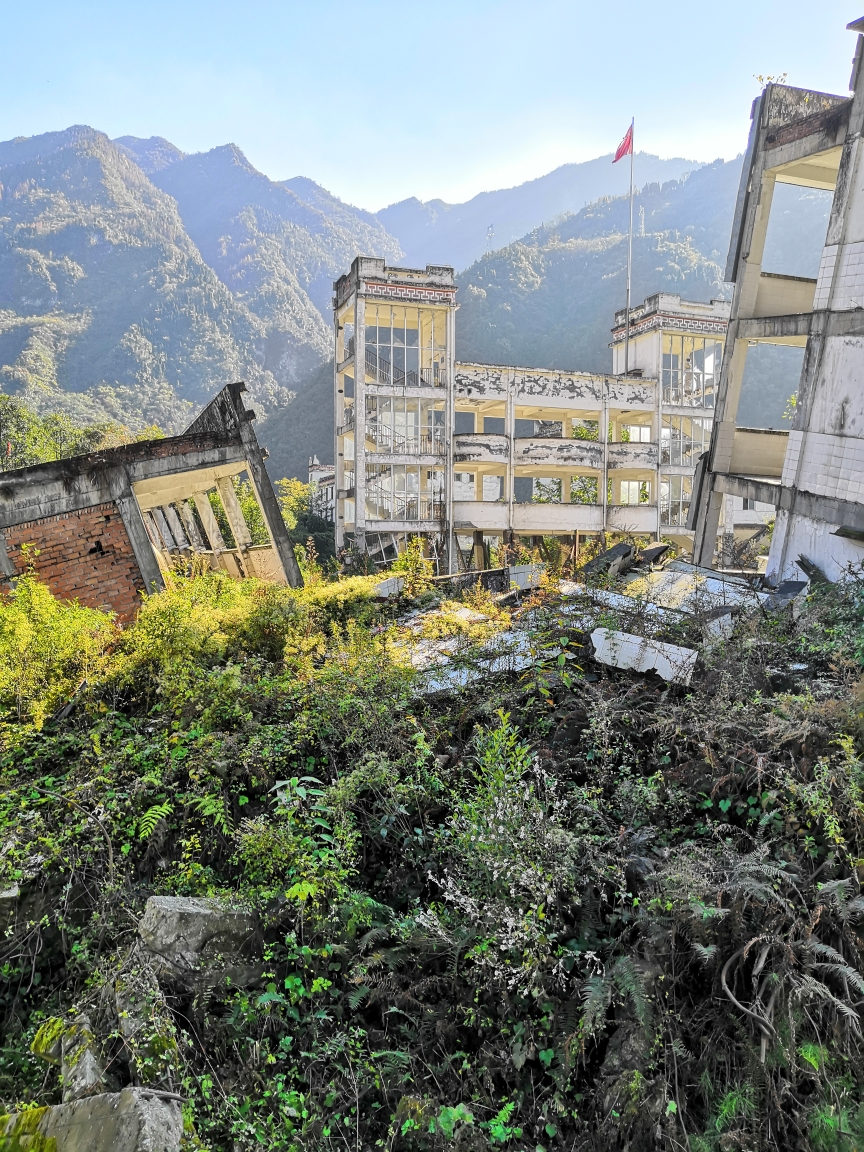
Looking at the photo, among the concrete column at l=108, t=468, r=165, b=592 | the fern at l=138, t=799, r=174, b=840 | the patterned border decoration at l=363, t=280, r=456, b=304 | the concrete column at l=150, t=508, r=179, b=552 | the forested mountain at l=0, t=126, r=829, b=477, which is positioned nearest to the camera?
the fern at l=138, t=799, r=174, b=840

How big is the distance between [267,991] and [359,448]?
20604mm

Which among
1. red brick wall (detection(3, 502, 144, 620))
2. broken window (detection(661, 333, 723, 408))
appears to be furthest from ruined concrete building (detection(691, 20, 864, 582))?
broken window (detection(661, 333, 723, 408))

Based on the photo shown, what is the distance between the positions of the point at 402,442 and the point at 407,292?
477 centimetres

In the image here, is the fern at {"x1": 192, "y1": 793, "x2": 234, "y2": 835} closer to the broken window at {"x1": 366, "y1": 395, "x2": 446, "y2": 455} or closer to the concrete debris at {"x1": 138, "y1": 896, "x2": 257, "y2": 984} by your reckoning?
the concrete debris at {"x1": 138, "y1": 896, "x2": 257, "y2": 984}

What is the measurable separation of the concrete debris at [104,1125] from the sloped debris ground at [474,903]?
22cm

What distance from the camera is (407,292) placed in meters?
24.0

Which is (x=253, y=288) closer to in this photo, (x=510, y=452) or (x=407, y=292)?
(x=407, y=292)

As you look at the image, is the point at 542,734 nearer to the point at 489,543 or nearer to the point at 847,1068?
the point at 847,1068

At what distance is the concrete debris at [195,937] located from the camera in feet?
11.9

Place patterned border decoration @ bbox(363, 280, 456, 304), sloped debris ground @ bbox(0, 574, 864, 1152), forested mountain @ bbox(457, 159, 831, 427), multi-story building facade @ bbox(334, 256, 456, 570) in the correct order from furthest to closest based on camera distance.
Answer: forested mountain @ bbox(457, 159, 831, 427) < patterned border decoration @ bbox(363, 280, 456, 304) < multi-story building facade @ bbox(334, 256, 456, 570) < sloped debris ground @ bbox(0, 574, 864, 1152)

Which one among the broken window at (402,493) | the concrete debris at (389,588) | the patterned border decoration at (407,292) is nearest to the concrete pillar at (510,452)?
the broken window at (402,493)

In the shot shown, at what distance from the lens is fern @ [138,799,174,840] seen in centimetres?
431

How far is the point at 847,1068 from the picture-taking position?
10.5ft

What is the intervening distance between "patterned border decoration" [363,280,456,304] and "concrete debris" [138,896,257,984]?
2258 cm
